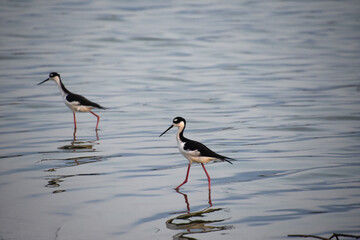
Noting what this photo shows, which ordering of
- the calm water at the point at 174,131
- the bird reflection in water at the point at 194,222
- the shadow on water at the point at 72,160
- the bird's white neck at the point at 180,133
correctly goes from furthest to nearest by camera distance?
the bird's white neck at the point at 180,133
the shadow on water at the point at 72,160
the calm water at the point at 174,131
the bird reflection in water at the point at 194,222

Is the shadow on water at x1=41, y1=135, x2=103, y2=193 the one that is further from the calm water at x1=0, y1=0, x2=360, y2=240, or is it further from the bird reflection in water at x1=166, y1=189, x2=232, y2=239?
the bird reflection in water at x1=166, y1=189, x2=232, y2=239

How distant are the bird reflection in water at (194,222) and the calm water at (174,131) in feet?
0.09

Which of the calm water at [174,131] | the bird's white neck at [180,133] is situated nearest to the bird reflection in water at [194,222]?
the calm water at [174,131]

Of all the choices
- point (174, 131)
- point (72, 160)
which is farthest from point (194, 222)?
point (174, 131)

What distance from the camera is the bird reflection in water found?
783cm

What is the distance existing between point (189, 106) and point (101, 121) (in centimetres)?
332

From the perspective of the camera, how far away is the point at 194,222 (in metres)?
8.20

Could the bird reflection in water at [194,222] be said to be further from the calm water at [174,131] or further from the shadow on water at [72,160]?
the shadow on water at [72,160]

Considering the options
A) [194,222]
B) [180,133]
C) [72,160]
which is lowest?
[194,222]

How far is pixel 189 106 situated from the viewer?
1856 centimetres

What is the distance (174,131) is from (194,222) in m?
6.84

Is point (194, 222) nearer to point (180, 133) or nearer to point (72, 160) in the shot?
point (180, 133)

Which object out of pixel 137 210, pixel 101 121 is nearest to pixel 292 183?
pixel 137 210

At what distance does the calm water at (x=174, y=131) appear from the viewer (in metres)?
8.38
